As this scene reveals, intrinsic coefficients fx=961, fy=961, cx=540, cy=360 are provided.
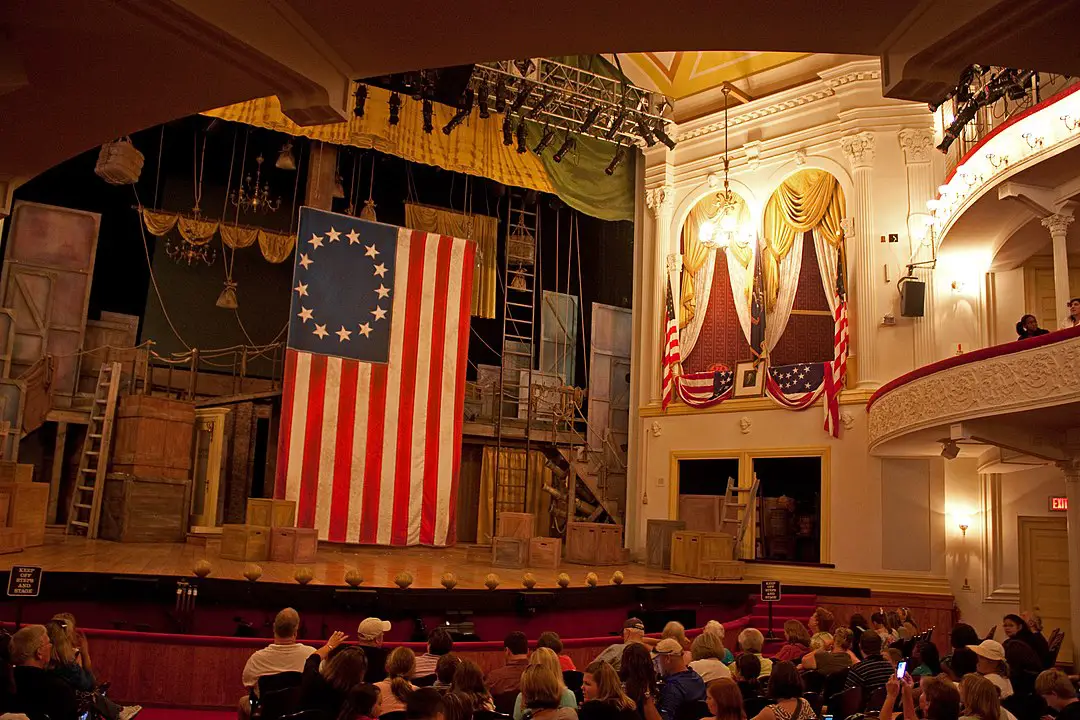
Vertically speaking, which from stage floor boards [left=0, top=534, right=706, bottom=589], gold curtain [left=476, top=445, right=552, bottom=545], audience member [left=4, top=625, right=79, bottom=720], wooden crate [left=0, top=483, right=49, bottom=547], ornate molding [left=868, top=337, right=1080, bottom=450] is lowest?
audience member [left=4, top=625, right=79, bottom=720]

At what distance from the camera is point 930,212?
13.8 meters

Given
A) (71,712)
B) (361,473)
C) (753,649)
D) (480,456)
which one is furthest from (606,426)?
(71,712)

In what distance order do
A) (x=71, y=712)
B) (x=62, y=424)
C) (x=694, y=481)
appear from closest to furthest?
(x=71, y=712), (x=62, y=424), (x=694, y=481)

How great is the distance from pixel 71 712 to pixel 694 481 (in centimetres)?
1337

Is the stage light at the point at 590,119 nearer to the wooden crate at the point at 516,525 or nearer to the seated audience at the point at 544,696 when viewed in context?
the wooden crate at the point at 516,525

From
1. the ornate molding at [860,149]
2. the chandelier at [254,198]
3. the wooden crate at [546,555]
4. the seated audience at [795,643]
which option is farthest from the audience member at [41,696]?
the chandelier at [254,198]

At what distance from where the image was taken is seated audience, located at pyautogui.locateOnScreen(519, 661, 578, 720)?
3.68 meters

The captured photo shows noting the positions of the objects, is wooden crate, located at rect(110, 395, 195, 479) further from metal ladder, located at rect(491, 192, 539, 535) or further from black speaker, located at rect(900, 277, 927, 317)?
black speaker, located at rect(900, 277, 927, 317)

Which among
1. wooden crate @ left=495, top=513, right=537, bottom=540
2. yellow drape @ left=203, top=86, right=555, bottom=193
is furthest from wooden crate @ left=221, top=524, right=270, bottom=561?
yellow drape @ left=203, top=86, right=555, bottom=193

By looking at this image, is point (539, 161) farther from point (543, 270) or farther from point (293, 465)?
point (293, 465)

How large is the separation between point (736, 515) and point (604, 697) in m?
10.9

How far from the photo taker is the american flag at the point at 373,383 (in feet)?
44.0

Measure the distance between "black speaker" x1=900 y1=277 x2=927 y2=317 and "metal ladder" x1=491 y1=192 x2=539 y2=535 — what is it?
6.58 metres

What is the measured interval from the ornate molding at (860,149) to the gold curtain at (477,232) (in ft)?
22.1
